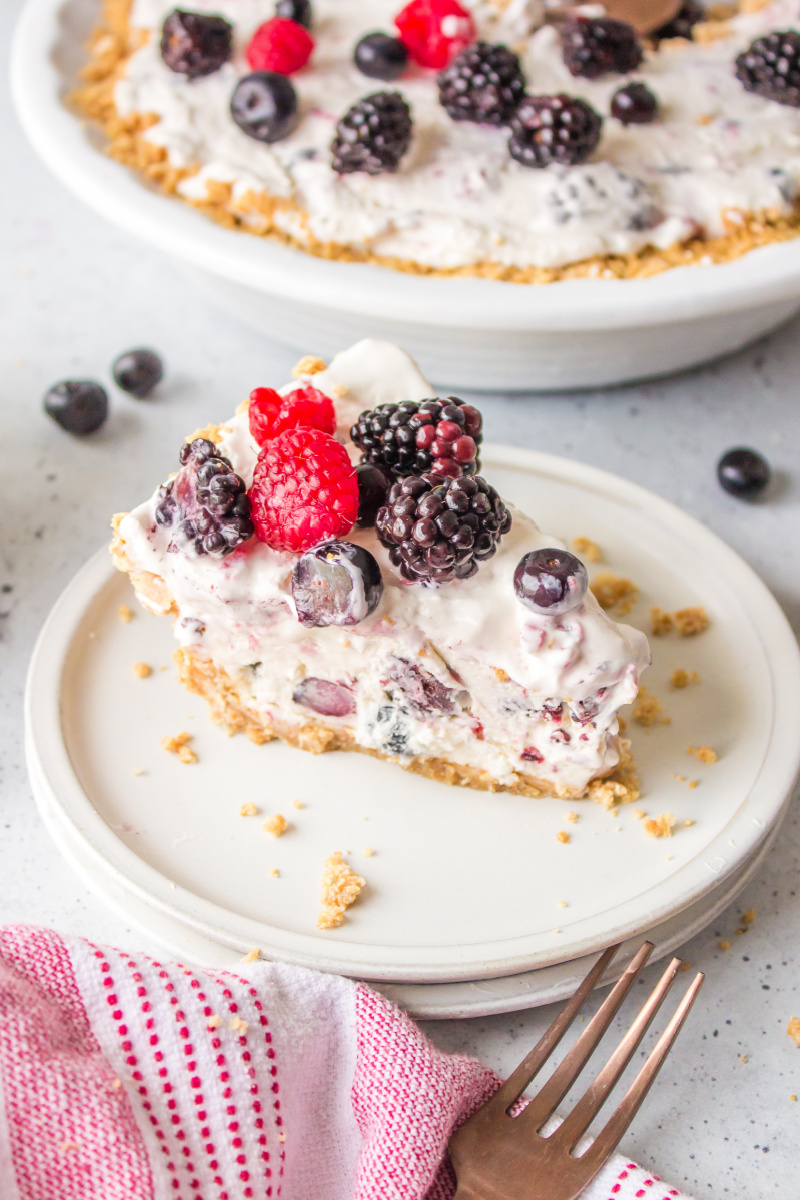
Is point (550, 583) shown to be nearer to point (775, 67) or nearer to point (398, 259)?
point (398, 259)

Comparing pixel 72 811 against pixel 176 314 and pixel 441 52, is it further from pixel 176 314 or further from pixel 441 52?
pixel 441 52

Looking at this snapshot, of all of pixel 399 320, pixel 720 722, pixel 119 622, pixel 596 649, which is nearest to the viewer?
pixel 596 649

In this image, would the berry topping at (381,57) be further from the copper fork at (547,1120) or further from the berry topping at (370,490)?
the copper fork at (547,1120)

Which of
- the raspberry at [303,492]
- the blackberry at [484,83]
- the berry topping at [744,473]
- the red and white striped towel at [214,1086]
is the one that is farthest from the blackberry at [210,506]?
the blackberry at [484,83]

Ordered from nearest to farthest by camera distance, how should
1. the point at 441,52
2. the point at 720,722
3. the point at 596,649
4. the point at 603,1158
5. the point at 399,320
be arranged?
the point at 603,1158 → the point at 596,649 → the point at 720,722 → the point at 399,320 → the point at 441,52

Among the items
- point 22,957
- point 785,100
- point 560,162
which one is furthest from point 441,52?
point 22,957

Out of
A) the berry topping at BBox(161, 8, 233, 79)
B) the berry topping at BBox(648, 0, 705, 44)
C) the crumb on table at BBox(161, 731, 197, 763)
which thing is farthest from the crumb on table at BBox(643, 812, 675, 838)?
the berry topping at BBox(648, 0, 705, 44)

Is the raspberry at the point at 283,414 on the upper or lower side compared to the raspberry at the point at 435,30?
lower

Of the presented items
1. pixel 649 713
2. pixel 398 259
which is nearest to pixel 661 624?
pixel 649 713
